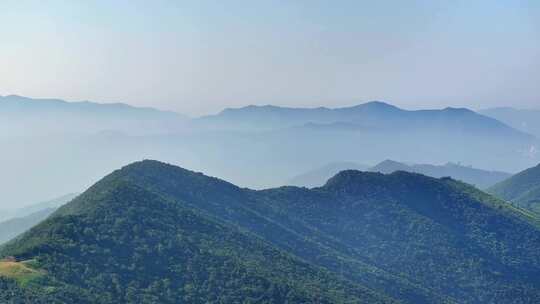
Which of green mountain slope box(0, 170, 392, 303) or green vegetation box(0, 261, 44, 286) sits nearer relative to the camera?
green vegetation box(0, 261, 44, 286)

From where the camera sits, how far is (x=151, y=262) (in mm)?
70875

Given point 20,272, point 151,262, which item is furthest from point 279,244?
point 20,272

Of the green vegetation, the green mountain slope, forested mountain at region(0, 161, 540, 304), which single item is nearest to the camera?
the green vegetation

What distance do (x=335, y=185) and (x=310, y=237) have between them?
3038cm

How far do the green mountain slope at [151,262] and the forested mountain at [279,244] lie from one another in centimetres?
17

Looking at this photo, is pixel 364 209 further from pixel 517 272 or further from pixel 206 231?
pixel 206 231

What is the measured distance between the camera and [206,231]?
280 ft

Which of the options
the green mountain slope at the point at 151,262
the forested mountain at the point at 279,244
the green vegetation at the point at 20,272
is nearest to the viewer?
the green vegetation at the point at 20,272

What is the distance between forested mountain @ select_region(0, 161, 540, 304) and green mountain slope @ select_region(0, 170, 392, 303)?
165 mm

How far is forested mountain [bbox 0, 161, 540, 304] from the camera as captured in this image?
6719cm

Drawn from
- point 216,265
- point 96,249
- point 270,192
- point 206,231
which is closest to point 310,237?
point 270,192

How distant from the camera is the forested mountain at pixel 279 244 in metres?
67.2

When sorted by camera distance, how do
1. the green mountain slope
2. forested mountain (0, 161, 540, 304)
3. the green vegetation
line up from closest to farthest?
the green vegetation, the green mountain slope, forested mountain (0, 161, 540, 304)

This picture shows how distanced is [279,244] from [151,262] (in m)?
35.5
